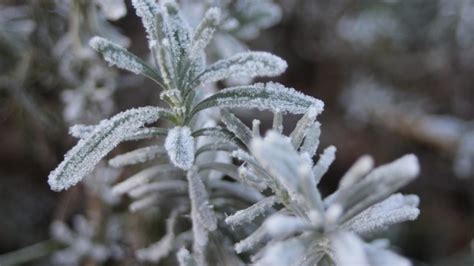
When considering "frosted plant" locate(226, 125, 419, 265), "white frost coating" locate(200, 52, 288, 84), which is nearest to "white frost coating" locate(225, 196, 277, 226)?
"frosted plant" locate(226, 125, 419, 265)

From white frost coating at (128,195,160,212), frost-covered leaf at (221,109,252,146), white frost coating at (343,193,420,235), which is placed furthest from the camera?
white frost coating at (128,195,160,212)

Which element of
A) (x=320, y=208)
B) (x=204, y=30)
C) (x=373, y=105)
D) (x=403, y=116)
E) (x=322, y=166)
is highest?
(x=373, y=105)

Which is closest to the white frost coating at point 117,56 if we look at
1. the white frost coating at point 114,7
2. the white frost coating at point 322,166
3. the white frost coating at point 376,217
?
the white frost coating at point 114,7

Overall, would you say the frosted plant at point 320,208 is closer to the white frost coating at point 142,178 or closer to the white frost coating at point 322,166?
the white frost coating at point 322,166

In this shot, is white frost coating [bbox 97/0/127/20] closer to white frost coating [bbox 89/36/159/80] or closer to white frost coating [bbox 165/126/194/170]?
white frost coating [bbox 89/36/159/80]

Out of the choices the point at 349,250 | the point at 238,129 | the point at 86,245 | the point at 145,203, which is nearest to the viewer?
the point at 349,250

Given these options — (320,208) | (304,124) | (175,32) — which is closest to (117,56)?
(175,32)

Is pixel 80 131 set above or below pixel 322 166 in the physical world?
above

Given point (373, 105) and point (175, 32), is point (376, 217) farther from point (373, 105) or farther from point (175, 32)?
point (373, 105)
